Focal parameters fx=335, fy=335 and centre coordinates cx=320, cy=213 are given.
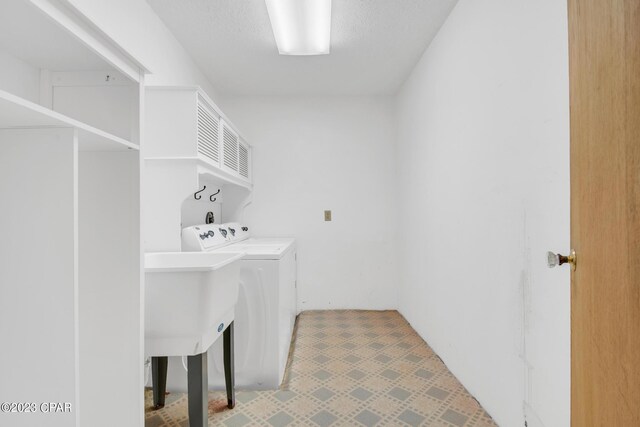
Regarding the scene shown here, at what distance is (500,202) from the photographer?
5.29ft

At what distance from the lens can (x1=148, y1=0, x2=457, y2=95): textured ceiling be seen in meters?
2.11

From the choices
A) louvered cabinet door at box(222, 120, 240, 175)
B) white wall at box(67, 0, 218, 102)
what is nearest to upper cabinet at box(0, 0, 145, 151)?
white wall at box(67, 0, 218, 102)

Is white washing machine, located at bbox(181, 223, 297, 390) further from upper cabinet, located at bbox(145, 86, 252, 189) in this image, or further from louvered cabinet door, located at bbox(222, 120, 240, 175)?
louvered cabinet door, located at bbox(222, 120, 240, 175)

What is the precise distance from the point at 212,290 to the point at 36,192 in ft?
2.24

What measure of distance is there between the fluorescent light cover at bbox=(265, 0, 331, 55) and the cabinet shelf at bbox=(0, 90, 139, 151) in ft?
4.46

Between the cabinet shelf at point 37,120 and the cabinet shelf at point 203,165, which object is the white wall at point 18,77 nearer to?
the cabinet shelf at point 37,120

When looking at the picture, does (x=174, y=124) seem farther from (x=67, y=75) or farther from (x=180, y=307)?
(x=180, y=307)

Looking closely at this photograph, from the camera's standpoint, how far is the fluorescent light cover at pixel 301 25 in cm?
194

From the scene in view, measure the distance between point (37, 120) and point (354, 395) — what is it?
193 centimetres

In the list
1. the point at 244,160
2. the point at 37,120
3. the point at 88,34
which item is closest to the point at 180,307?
the point at 37,120

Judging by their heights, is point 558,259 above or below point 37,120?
below

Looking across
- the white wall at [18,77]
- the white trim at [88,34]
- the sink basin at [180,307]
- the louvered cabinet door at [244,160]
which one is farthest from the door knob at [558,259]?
the louvered cabinet door at [244,160]

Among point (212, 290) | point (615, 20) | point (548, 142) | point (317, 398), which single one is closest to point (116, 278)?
point (212, 290)

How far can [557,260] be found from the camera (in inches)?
34.7
